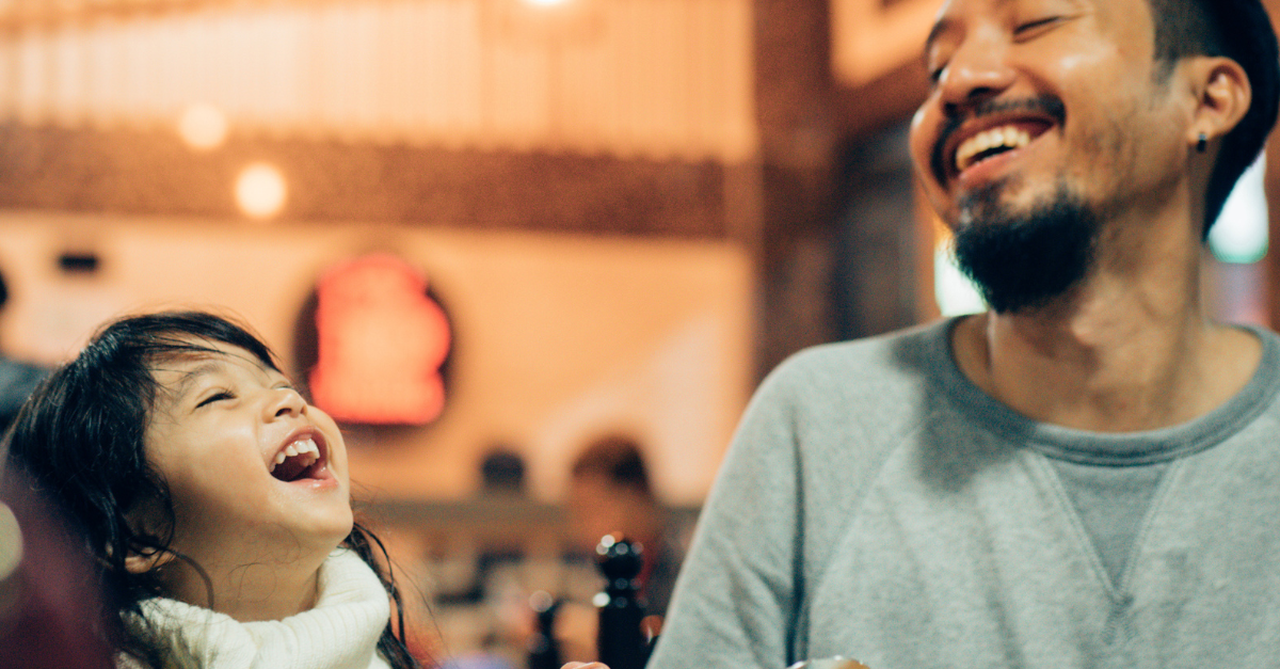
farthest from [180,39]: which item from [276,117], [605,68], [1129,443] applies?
[1129,443]

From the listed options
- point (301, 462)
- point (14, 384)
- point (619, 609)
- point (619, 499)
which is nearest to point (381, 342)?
point (619, 499)

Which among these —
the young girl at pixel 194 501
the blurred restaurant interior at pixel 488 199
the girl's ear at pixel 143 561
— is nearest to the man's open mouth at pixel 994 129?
the young girl at pixel 194 501

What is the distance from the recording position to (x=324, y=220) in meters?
4.64

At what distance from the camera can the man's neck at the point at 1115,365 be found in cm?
103

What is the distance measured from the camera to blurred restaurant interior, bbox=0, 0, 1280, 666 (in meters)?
Result: 4.45

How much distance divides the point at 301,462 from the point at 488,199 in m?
4.18

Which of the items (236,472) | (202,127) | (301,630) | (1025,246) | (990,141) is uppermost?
(202,127)

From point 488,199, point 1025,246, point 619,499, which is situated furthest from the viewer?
point 488,199

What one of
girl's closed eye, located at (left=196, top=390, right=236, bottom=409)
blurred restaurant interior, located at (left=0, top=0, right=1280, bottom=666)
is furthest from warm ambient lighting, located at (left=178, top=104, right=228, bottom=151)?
girl's closed eye, located at (left=196, top=390, right=236, bottom=409)

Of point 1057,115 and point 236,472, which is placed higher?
point 1057,115

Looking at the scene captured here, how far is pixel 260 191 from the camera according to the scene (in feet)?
15.0

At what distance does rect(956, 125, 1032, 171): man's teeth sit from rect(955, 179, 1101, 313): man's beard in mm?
52

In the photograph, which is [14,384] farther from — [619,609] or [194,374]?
[619,609]

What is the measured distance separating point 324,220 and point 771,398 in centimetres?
392
